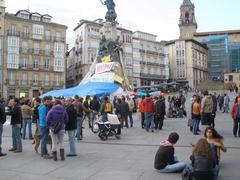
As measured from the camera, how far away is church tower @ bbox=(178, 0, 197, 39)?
10562 cm

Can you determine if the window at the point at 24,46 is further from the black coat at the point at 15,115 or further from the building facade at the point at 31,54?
the black coat at the point at 15,115

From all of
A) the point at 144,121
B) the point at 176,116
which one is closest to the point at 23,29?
the point at 176,116

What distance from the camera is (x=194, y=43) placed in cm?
9188

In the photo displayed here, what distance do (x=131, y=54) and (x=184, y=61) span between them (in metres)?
19.8

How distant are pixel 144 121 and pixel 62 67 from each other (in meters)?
49.8

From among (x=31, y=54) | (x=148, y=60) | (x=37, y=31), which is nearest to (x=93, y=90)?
(x=31, y=54)

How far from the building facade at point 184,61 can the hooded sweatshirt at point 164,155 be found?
82.9 metres

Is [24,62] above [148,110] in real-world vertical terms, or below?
above

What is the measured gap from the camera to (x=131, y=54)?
2995 inches

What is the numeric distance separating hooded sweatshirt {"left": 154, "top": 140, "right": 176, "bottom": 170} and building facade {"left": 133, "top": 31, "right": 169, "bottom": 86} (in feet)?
228

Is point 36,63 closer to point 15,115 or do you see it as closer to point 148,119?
point 148,119

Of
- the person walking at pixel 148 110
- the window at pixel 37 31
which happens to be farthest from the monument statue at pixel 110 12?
the window at pixel 37 31

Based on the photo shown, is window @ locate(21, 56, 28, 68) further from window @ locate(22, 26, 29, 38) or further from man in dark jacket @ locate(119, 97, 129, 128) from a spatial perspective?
man in dark jacket @ locate(119, 97, 129, 128)

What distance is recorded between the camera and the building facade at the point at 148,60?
78188mm
